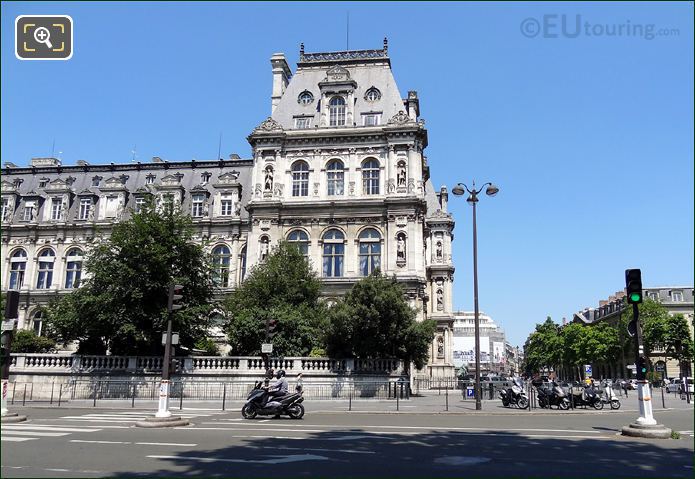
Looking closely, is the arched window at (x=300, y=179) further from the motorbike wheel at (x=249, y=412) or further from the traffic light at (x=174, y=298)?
the motorbike wheel at (x=249, y=412)

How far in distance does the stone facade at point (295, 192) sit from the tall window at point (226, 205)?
0.36ft

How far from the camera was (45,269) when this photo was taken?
57.5m

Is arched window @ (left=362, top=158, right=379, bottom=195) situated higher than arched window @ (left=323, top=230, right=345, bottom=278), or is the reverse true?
arched window @ (left=362, top=158, right=379, bottom=195)

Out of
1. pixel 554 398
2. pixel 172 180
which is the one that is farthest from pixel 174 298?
pixel 172 180

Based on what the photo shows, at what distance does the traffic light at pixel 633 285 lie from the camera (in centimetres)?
1694

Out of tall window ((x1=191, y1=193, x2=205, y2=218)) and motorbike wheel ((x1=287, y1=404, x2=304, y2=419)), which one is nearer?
motorbike wheel ((x1=287, y1=404, x2=304, y2=419))

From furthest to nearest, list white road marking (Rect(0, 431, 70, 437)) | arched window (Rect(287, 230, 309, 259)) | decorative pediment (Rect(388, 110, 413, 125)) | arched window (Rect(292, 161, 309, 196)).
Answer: arched window (Rect(292, 161, 309, 196)) → arched window (Rect(287, 230, 309, 259)) → decorative pediment (Rect(388, 110, 413, 125)) → white road marking (Rect(0, 431, 70, 437))

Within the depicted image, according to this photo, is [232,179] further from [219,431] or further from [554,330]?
[554,330]

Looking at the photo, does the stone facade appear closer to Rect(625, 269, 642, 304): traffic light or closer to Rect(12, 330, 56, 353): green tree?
Rect(12, 330, 56, 353): green tree

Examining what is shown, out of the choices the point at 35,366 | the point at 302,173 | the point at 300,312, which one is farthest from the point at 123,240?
the point at 302,173

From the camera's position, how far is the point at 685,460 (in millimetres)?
11664

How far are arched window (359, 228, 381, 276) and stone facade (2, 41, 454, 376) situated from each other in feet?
0.29

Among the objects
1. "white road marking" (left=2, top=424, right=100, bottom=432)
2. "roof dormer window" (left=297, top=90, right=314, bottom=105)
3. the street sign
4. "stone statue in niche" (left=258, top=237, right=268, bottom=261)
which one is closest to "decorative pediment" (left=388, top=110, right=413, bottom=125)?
"roof dormer window" (left=297, top=90, right=314, bottom=105)

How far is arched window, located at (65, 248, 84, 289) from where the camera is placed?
56969mm
